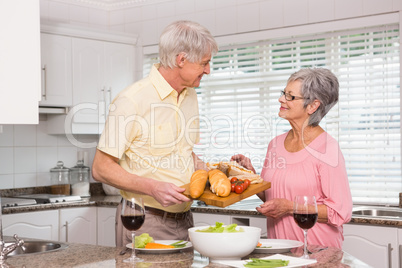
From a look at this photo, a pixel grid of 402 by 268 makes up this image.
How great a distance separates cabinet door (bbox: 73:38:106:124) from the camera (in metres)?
4.53

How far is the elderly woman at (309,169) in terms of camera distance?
2.28 m

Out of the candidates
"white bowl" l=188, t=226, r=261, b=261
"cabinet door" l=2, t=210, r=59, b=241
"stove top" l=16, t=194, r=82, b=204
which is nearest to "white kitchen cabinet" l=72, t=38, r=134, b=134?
"stove top" l=16, t=194, r=82, b=204

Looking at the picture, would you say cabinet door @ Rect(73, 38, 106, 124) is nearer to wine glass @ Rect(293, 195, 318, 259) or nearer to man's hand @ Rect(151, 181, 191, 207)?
man's hand @ Rect(151, 181, 191, 207)

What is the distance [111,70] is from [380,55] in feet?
7.10

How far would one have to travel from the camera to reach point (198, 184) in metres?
2.06

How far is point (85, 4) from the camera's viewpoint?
4.98 metres

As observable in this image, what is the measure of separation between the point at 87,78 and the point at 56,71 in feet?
0.98

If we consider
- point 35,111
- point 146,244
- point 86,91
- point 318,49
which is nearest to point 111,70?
point 86,91

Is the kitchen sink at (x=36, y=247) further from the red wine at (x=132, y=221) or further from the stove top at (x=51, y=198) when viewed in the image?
the stove top at (x=51, y=198)

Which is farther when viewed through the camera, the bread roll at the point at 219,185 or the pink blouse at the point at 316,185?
the pink blouse at the point at 316,185

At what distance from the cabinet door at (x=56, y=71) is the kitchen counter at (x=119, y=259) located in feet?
8.23

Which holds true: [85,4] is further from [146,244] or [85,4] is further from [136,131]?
[146,244]

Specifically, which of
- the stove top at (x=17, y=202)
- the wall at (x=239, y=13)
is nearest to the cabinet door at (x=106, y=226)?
the stove top at (x=17, y=202)

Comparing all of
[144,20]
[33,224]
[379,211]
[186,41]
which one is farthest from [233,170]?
[144,20]
